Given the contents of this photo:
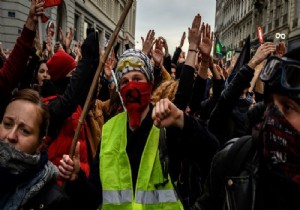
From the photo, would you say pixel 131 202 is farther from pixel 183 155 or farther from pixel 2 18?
pixel 2 18

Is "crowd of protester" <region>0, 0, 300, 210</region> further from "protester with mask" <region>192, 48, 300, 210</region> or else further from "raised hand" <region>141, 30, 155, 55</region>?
"raised hand" <region>141, 30, 155, 55</region>

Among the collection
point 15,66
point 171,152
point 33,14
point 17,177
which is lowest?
point 17,177

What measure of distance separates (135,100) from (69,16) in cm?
2521

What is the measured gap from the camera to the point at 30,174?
6.57 feet

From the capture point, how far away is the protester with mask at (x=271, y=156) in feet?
4.89

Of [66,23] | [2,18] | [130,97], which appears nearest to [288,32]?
[66,23]

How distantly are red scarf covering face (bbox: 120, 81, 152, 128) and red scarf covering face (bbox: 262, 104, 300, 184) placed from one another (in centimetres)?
101

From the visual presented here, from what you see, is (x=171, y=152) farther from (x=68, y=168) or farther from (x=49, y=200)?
(x=49, y=200)

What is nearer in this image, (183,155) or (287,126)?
(287,126)

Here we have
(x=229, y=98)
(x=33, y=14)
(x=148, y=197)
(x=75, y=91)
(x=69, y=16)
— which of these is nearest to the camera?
(x=148, y=197)

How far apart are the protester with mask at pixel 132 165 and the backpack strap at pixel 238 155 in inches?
9.1

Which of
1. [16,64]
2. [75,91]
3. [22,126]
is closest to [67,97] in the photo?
[75,91]

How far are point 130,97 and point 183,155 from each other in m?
0.59

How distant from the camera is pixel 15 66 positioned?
8.58 feet
